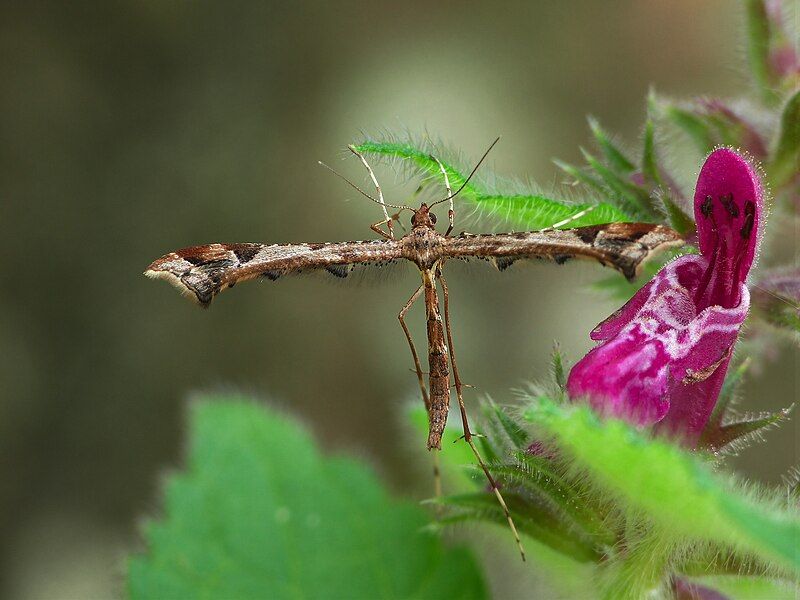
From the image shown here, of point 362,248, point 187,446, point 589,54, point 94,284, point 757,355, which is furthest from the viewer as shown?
point 589,54

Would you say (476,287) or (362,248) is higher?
(476,287)

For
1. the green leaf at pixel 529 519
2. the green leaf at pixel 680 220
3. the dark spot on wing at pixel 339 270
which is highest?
the dark spot on wing at pixel 339 270

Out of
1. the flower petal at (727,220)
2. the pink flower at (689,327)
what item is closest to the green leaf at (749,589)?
the pink flower at (689,327)

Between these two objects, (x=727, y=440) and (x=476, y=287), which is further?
(x=476, y=287)

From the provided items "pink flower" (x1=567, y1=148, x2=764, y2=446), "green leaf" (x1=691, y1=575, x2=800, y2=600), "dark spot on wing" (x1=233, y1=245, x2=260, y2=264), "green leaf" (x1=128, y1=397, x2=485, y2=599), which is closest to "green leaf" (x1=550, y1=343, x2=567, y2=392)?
"pink flower" (x1=567, y1=148, x2=764, y2=446)

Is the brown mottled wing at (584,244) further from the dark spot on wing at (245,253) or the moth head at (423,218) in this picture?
the dark spot on wing at (245,253)

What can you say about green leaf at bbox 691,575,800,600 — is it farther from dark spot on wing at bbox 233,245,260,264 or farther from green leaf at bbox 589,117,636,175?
dark spot on wing at bbox 233,245,260,264

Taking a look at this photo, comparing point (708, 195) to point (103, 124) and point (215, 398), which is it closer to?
point (215, 398)

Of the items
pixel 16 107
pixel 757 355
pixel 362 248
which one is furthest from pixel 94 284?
pixel 757 355
